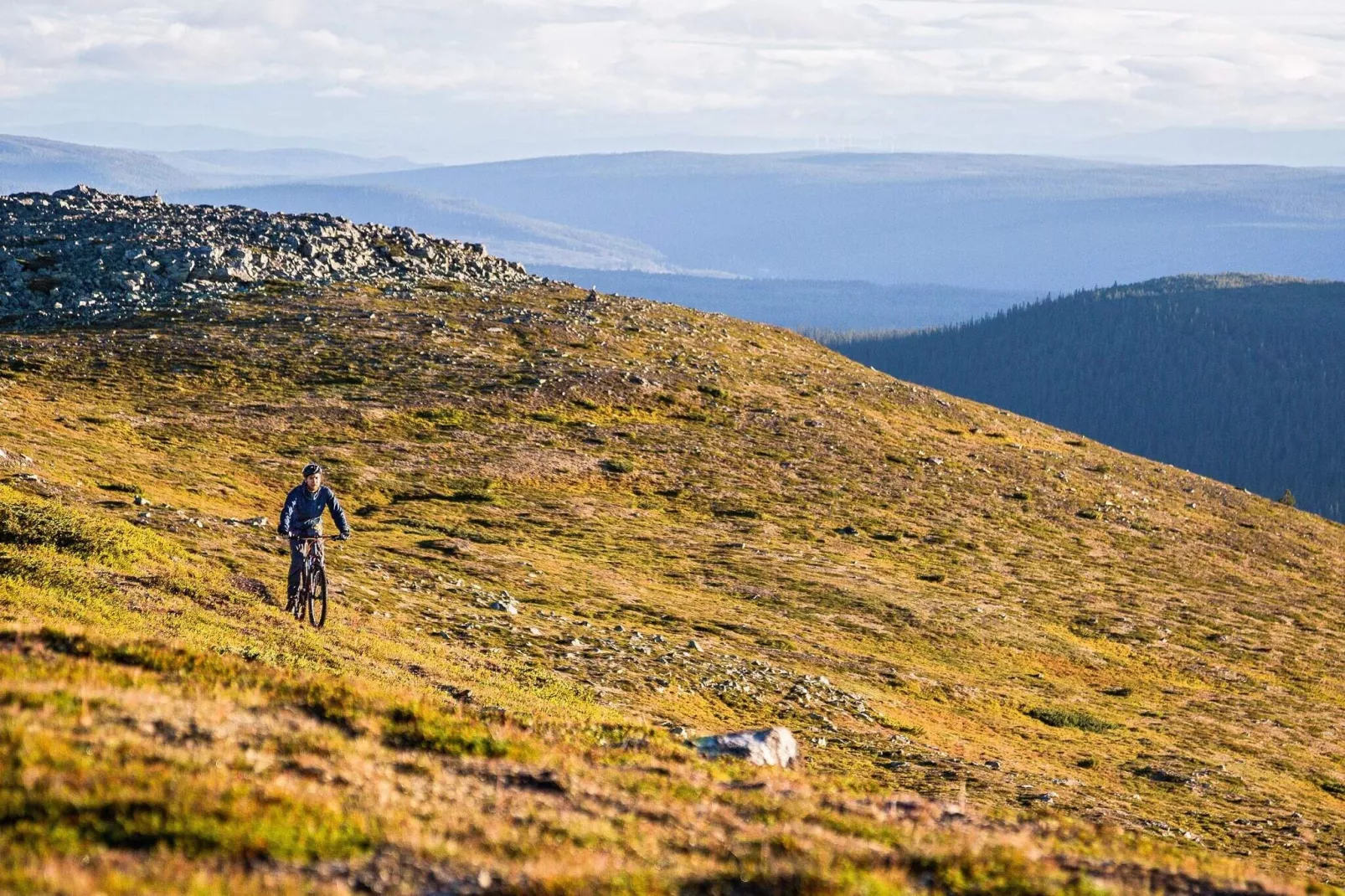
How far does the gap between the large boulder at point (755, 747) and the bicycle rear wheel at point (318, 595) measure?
9.41 meters

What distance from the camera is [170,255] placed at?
253ft

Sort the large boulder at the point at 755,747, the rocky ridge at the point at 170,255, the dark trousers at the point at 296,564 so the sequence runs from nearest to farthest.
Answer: the large boulder at the point at 755,747 → the dark trousers at the point at 296,564 → the rocky ridge at the point at 170,255

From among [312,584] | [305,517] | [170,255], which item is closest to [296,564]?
[312,584]

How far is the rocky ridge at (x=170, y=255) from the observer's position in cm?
7131

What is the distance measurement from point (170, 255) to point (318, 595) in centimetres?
6049

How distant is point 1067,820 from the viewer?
1684 centimetres

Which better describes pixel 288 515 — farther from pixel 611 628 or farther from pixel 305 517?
pixel 611 628

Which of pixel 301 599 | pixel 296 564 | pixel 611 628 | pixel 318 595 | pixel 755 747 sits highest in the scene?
pixel 296 564

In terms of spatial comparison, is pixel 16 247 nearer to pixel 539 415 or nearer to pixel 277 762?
pixel 539 415

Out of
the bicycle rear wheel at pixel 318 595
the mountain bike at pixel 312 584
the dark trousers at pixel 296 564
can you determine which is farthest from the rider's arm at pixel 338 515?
the bicycle rear wheel at pixel 318 595

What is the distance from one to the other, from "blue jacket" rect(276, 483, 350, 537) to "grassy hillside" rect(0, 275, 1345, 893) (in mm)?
1749

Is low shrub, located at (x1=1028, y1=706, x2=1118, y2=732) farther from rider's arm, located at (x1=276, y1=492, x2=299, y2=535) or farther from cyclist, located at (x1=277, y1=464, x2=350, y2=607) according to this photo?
rider's arm, located at (x1=276, y1=492, x2=299, y2=535)

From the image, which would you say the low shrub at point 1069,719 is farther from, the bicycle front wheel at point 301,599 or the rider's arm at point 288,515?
the rider's arm at point 288,515

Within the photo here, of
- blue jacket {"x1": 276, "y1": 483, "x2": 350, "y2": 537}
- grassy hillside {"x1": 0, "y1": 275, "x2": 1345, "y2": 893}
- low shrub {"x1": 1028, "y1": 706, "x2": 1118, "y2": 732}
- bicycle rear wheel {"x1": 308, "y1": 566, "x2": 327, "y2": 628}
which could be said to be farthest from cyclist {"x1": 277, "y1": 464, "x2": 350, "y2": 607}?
low shrub {"x1": 1028, "y1": 706, "x2": 1118, "y2": 732}
